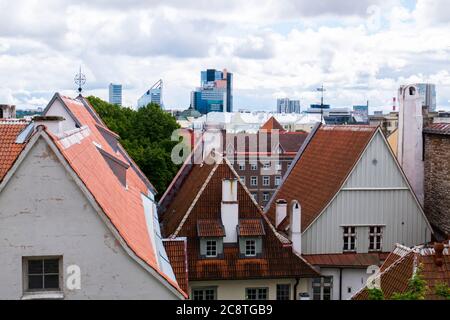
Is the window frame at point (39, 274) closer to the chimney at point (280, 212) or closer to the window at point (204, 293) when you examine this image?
the window at point (204, 293)

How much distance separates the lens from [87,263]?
1161 centimetres

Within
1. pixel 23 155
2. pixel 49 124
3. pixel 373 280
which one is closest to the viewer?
pixel 23 155

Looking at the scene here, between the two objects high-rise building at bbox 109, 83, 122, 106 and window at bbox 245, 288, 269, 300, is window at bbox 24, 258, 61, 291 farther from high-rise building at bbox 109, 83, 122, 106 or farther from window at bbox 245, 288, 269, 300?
high-rise building at bbox 109, 83, 122, 106

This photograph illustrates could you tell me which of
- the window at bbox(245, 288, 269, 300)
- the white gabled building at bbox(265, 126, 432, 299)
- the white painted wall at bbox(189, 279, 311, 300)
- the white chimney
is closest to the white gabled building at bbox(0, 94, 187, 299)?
the white painted wall at bbox(189, 279, 311, 300)

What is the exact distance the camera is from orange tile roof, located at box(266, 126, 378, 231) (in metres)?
25.5

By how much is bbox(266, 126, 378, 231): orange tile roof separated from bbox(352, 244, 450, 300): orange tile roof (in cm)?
903

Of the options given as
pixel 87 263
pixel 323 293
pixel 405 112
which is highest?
pixel 405 112

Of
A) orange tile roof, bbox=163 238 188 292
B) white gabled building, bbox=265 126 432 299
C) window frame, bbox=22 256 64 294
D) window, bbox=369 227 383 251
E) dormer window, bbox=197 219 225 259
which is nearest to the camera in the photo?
window frame, bbox=22 256 64 294

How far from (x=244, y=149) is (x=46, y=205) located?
67074mm

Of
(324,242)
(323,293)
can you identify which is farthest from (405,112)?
(323,293)

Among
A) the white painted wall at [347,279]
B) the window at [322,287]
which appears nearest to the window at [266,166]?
the white painted wall at [347,279]

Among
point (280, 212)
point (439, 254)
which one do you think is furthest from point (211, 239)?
point (439, 254)

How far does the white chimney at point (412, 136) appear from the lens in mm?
27328

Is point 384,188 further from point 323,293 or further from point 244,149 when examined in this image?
point 244,149
